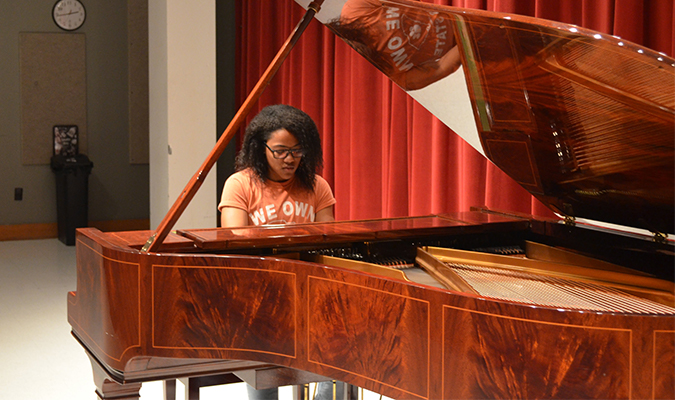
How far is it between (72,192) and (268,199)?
3.97m

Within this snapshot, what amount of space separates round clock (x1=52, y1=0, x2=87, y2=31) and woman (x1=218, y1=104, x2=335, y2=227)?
4.35 meters

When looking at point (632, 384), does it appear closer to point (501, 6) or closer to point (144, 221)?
point (501, 6)

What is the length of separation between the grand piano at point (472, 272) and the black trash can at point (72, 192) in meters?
4.43

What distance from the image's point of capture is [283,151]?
2402 mm

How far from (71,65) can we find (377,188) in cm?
375

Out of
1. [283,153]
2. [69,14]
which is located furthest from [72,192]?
[283,153]

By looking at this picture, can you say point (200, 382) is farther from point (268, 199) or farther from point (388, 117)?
point (388, 117)

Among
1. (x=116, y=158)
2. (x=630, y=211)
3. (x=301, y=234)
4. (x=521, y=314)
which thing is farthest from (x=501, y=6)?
(x=116, y=158)

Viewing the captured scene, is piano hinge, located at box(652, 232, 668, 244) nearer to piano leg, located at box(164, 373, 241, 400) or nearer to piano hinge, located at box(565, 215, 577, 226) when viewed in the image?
piano hinge, located at box(565, 215, 577, 226)

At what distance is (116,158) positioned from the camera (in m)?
6.44

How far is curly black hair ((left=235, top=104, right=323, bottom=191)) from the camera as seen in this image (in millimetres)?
2463

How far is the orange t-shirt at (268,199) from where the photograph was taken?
2.43 metres

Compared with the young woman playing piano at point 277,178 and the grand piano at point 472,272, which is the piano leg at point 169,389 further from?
the young woman playing piano at point 277,178

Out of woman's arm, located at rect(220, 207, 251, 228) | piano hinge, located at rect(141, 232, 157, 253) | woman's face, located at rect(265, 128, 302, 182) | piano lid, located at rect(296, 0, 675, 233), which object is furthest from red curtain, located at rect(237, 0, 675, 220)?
piano hinge, located at rect(141, 232, 157, 253)
